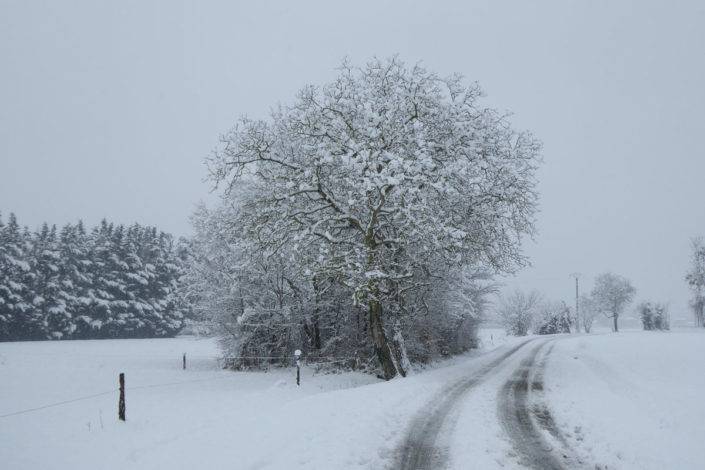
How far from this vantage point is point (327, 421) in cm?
790

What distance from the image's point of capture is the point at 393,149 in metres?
13.7

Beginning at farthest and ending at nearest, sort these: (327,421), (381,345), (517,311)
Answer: (517,311)
(381,345)
(327,421)

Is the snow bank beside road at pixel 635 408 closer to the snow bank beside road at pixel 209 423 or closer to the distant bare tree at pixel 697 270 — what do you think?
the snow bank beside road at pixel 209 423

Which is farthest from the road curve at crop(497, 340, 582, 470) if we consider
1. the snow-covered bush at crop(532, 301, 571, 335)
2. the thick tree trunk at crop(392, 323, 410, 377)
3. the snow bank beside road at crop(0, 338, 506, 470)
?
the snow-covered bush at crop(532, 301, 571, 335)

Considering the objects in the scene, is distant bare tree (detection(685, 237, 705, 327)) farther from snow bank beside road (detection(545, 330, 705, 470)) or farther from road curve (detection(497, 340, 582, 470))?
road curve (detection(497, 340, 582, 470))

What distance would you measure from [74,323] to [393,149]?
153 ft

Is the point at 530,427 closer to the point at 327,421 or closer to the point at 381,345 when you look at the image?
the point at 327,421

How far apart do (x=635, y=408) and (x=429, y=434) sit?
16.1ft

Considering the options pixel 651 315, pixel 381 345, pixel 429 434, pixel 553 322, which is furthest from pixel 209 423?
pixel 651 315

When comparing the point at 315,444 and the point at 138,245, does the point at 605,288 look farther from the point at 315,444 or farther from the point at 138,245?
the point at 315,444

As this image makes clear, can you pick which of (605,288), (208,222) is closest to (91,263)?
(208,222)

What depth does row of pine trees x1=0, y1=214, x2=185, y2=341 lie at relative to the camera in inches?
1638

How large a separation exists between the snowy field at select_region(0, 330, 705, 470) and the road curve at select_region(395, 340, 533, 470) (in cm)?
22

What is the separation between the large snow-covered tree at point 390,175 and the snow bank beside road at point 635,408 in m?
4.81
